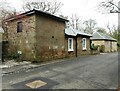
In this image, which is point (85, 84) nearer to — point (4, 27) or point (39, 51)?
point (39, 51)

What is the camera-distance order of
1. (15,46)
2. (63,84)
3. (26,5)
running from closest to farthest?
1. (63,84)
2. (15,46)
3. (26,5)

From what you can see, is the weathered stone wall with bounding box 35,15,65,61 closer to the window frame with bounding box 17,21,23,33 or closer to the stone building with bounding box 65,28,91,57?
the stone building with bounding box 65,28,91,57

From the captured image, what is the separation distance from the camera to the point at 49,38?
54.6 ft

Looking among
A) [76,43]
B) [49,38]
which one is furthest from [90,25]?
[49,38]

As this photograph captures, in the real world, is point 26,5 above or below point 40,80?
above

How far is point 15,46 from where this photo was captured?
17.4 metres

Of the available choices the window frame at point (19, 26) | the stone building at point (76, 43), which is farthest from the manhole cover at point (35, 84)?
the stone building at point (76, 43)

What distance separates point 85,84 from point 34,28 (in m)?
9.03

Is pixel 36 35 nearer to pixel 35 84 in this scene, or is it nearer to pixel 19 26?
pixel 19 26

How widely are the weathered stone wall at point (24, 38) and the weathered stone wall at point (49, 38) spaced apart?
22.8 inches

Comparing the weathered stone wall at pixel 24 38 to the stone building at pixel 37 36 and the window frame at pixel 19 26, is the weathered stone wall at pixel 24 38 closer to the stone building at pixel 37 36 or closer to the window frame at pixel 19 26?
the stone building at pixel 37 36

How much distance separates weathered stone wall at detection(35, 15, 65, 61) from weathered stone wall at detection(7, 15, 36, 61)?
58 centimetres

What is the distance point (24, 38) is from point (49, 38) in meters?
2.63

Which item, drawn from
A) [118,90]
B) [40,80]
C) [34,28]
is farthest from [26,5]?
[118,90]
